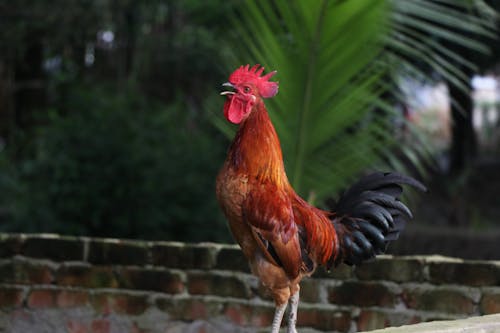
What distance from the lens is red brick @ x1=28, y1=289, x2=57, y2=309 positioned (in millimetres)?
3662

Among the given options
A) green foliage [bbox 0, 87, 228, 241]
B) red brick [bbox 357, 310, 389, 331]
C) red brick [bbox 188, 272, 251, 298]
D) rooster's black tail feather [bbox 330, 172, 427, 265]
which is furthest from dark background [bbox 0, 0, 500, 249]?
rooster's black tail feather [bbox 330, 172, 427, 265]

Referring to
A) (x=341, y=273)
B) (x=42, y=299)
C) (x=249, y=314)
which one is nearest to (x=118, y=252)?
(x=42, y=299)

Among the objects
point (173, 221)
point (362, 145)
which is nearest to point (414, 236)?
point (173, 221)

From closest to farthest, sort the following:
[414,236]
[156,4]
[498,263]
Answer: [498,263] < [414,236] < [156,4]

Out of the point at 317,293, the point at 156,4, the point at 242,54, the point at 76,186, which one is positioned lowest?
the point at 317,293

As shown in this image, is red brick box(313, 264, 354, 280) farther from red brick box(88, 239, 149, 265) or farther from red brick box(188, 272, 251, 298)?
red brick box(88, 239, 149, 265)

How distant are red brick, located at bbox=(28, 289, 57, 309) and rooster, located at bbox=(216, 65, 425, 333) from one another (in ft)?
4.90

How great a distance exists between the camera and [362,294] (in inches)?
132

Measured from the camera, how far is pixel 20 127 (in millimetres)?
10812

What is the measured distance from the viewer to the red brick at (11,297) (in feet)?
12.1

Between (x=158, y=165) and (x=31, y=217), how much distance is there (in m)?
1.21

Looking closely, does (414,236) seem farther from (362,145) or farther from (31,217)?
(362,145)

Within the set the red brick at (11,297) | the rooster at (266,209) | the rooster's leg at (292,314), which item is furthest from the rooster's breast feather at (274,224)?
the red brick at (11,297)

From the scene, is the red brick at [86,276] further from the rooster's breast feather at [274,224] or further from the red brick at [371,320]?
the rooster's breast feather at [274,224]
